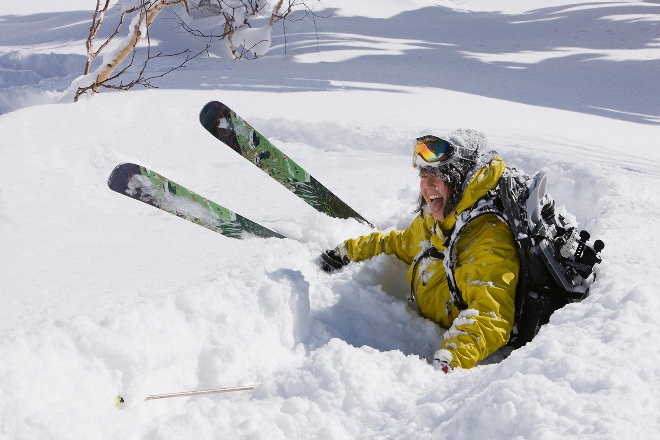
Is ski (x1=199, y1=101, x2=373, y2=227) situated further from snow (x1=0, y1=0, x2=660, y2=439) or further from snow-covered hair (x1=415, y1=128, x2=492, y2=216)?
snow-covered hair (x1=415, y1=128, x2=492, y2=216)

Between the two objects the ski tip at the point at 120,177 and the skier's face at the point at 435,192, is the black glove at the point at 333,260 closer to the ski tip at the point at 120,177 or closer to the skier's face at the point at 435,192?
the skier's face at the point at 435,192

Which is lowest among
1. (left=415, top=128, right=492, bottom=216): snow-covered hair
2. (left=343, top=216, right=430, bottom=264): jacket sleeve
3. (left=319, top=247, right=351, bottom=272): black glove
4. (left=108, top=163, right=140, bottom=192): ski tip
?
(left=319, top=247, right=351, bottom=272): black glove

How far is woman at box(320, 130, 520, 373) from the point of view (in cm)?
244

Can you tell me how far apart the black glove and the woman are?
1.54 ft

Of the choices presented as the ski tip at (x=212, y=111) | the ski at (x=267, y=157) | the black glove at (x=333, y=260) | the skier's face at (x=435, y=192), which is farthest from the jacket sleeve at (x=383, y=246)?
the ski tip at (x=212, y=111)

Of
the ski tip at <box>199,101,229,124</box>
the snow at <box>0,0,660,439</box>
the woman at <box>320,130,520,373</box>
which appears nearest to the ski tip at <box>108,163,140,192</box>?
the snow at <box>0,0,660,439</box>

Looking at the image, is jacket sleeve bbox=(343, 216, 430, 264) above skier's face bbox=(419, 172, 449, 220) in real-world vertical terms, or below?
below

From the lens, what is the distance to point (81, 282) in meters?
2.64

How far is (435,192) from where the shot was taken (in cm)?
282

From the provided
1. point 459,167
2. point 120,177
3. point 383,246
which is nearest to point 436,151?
point 459,167

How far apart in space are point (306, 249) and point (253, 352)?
45.4 inches

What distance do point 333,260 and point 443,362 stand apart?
132cm

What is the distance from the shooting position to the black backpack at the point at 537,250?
2.55 metres

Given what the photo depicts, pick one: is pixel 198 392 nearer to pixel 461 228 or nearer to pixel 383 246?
pixel 461 228
